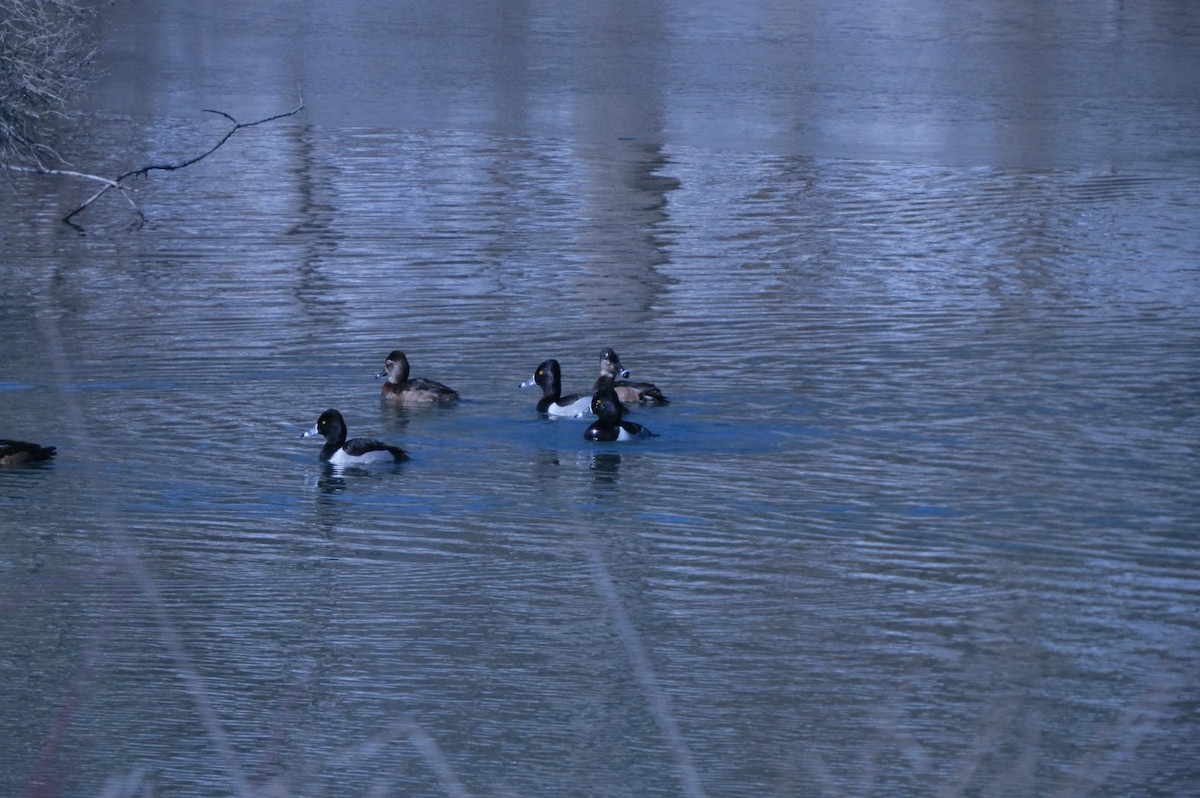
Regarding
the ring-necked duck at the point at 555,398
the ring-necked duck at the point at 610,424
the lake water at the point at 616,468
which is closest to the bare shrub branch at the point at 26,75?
the lake water at the point at 616,468

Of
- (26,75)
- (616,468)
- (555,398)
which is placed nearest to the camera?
(616,468)

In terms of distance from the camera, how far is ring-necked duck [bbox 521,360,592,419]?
36.6ft

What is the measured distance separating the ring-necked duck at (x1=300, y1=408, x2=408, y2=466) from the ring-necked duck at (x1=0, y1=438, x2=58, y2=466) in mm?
1432

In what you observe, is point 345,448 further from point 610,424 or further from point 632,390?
point 632,390

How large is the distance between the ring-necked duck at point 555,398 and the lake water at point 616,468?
0.10 meters

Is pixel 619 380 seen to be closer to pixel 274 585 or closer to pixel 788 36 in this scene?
pixel 274 585

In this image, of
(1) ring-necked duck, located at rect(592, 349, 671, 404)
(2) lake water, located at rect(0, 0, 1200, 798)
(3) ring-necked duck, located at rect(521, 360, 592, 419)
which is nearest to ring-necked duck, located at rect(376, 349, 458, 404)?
(2) lake water, located at rect(0, 0, 1200, 798)

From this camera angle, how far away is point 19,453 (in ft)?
33.0

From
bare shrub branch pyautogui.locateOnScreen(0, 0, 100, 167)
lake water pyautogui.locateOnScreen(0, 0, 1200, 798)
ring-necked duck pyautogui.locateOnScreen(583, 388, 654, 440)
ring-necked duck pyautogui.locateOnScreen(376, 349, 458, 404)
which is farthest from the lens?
bare shrub branch pyautogui.locateOnScreen(0, 0, 100, 167)

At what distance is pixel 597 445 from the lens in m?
10.9

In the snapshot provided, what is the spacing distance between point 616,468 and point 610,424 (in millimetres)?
416

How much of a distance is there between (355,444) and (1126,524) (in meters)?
3.94

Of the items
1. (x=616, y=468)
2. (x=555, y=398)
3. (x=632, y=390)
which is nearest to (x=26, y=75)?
(x=555, y=398)

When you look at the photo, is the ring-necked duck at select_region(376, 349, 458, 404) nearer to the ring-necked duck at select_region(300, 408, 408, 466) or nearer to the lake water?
the lake water
